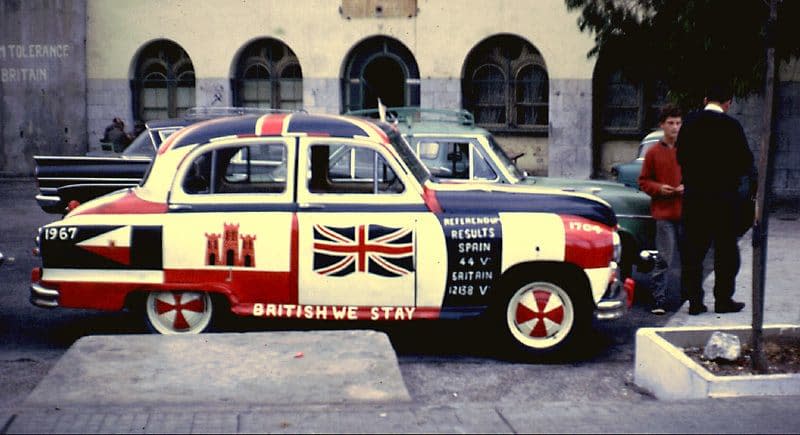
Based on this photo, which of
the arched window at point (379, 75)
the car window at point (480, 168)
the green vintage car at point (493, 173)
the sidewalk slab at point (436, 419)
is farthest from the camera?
the arched window at point (379, 75)

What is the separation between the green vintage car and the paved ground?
378 centimetres

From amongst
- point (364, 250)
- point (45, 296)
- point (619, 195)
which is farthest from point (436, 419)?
point (619, 195)

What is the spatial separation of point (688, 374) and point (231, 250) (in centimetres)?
327

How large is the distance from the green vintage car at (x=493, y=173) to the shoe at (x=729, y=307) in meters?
0.82

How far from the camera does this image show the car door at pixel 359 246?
305 inches

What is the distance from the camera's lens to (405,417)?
5.69 meters

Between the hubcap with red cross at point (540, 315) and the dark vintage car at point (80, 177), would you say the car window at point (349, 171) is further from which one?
the dark vintage car at point (80, 177)

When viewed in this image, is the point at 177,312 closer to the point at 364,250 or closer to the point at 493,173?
the point at 364,250

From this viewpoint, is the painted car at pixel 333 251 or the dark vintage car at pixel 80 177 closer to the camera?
the painted car at pixel 333 251

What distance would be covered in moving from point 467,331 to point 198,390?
332 centimetres

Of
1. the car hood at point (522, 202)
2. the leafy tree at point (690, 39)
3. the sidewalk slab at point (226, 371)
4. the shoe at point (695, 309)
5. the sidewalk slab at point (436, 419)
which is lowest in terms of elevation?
the sidewalk slab at point (436, 419)

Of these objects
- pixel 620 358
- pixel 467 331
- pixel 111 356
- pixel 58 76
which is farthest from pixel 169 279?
pixel 58 76

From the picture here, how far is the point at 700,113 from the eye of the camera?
29.5 feet

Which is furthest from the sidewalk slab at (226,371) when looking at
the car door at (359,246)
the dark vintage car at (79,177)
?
the dark vintage car at (79,177)
